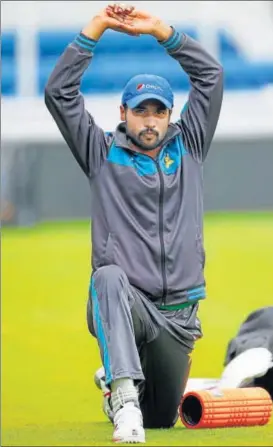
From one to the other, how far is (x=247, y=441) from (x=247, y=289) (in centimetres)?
748

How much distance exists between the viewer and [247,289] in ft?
37.2

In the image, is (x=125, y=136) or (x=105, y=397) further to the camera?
(x=105, y=397)

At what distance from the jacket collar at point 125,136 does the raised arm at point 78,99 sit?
5 cm

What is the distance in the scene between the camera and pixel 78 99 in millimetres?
4469

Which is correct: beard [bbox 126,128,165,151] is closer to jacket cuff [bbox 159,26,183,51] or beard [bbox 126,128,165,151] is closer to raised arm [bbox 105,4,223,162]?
raised arm [bbox 105,4,223,162]

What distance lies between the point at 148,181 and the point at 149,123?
0.20 meters

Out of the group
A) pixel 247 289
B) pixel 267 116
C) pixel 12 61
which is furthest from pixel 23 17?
pixel 247 289

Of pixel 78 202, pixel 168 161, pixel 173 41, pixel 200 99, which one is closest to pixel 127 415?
pixel 168 161

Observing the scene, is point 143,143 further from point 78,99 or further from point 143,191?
point 78,99

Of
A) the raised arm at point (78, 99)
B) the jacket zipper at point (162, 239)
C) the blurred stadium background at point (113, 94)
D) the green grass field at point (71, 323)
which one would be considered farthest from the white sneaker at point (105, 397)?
the blurred stadium background at point (113, 94)

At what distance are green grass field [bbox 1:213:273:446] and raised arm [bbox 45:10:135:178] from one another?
955mm

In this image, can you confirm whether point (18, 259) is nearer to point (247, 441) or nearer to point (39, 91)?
point (39, 91)

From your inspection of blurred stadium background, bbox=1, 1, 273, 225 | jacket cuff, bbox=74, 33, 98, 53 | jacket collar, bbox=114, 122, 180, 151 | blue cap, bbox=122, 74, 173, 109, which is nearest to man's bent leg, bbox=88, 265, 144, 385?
jacket collar, bbox=114, 122, 180, 151

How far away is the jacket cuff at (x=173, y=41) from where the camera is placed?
453 centimetres
